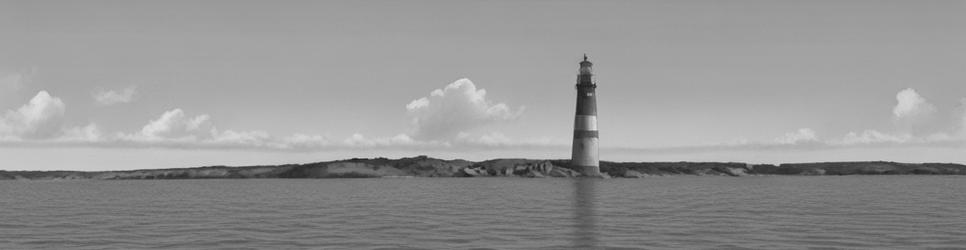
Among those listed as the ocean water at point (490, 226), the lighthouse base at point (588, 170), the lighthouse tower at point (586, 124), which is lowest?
the ocean water at point (490, 226)

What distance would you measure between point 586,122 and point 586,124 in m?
0.30

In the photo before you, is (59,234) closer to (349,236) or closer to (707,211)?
(349,236)

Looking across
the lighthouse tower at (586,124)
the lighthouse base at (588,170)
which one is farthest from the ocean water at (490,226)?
the lighthouse base at (588,170)

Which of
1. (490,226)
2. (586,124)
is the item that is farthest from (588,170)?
(490,226)

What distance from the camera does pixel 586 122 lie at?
98.4 m

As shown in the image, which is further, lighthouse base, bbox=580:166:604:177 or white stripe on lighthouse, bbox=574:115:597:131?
lighthouse base, bbox=580:166:604:177

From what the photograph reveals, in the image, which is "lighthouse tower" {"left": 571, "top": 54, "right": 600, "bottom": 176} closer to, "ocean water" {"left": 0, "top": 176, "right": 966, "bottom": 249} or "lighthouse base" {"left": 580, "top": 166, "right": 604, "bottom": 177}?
"lighthouse base" {"left": 580, "top": 166, "right": 604, "bottom": 177}

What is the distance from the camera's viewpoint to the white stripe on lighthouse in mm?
98250

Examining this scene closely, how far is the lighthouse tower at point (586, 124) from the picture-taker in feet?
321

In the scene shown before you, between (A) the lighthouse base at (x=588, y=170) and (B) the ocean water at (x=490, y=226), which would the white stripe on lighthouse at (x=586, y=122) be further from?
(B) the ocean water at (x=490, y=226)

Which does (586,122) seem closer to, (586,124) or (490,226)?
(586,124)

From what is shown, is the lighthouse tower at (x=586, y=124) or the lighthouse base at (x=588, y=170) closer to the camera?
the lighthouse tower at (x=586, y=124)

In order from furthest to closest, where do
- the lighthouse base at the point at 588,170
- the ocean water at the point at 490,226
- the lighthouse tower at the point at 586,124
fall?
1. the lighthouse base at the point at 588,170
2. the lighthouse tower at the point at 586,124
3. the ocean water at the point at 490,226

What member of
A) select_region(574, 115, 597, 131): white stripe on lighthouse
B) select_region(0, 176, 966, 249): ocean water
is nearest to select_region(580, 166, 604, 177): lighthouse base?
select_region(574, 115, 597, 131): white stripe on lighthouse
